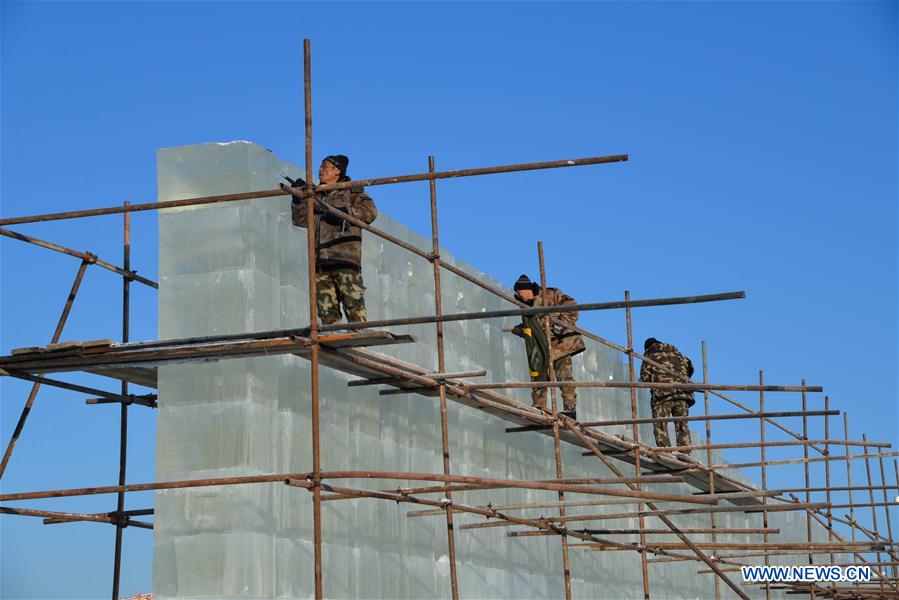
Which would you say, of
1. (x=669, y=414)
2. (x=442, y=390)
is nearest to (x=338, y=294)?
(x=442, y=390)

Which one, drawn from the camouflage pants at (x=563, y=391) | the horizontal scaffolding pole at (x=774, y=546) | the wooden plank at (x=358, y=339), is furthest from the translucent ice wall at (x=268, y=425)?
the horizontal scaffolding pole at (x=774, y=546)

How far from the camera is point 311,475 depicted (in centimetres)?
1034

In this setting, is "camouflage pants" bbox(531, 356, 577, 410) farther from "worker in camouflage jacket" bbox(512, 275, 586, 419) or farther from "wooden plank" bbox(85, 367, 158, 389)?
"wooden plank" bbox(85, 367, 158, 389)

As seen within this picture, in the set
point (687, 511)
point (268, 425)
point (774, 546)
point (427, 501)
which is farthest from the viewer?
point (774, 546)

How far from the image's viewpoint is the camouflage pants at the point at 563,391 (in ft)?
54.4

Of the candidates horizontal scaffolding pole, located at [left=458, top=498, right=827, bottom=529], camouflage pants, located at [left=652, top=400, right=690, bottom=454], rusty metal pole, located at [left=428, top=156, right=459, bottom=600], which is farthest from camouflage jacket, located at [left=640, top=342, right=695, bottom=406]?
rusty metal pole, located at [left=428, top=156, right=459, bottom=600]

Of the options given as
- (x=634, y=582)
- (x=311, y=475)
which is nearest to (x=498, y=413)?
(x=311, y=475)

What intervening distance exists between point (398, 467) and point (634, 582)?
849cm

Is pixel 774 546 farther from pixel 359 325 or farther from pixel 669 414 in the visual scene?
pixel 359 325

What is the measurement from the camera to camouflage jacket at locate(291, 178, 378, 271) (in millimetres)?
11828

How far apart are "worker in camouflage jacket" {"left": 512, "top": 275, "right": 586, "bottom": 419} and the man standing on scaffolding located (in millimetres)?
3989

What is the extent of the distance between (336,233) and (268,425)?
171 centimetres

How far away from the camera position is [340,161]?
12125 millimetres

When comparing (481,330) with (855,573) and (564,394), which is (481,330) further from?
(855,573)
